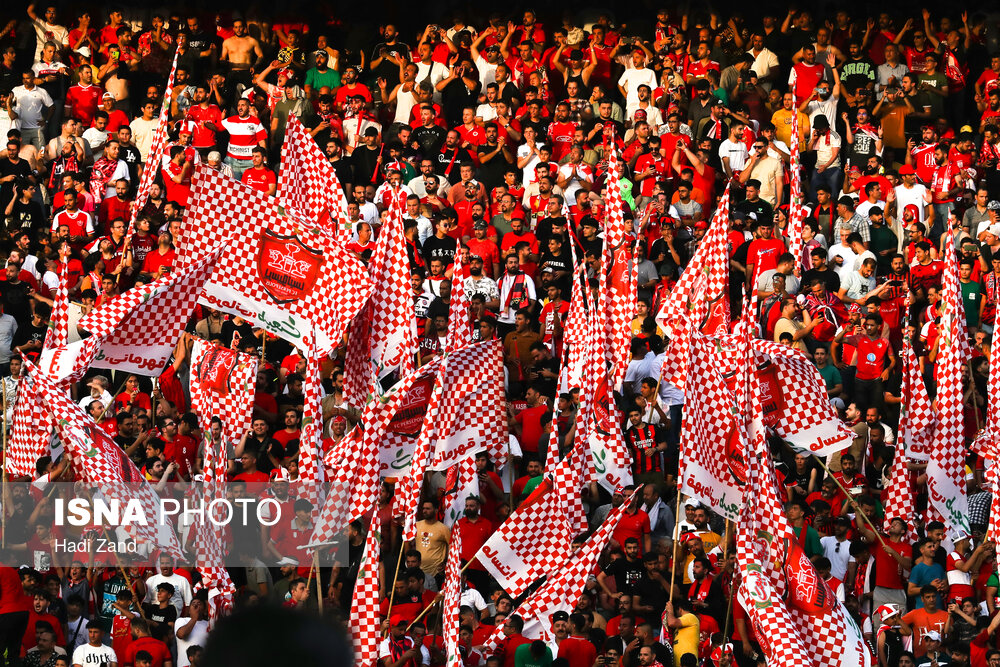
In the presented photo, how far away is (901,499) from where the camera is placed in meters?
13.2

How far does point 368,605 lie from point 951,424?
5149mm

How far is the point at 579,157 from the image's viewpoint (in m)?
17.7

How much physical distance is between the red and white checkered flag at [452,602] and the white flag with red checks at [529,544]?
384 millimetres

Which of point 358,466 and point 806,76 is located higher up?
point 806,76

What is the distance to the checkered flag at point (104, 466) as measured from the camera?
1180 cm

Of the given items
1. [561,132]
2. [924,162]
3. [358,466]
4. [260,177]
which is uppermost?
[561,132]

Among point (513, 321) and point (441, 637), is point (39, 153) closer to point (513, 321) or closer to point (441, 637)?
point (513, 321)

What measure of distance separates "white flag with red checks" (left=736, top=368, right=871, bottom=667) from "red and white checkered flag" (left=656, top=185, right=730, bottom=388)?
6.21 feet

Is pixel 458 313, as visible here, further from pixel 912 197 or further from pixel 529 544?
pixel 912 197

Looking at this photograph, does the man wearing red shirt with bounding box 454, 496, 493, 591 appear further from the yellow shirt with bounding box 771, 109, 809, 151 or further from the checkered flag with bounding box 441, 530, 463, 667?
the yellow shirt with bounding box 771, 109, 809, 151

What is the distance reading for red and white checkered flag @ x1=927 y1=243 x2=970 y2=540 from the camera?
43.0ft

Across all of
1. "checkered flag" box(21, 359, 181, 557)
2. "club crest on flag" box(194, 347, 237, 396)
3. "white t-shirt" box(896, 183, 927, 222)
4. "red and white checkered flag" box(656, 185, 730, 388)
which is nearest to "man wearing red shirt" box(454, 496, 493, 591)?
"red and white checkered flag" box(656, 185, 730, 388)

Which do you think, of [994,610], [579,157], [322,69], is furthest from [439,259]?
[994,610]

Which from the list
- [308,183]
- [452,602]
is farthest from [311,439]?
[308,183]
